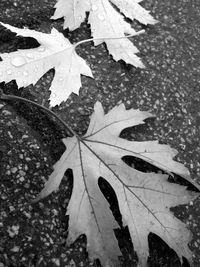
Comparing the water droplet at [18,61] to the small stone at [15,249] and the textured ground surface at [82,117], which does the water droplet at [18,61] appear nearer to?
the textured ground surface at [82,117]

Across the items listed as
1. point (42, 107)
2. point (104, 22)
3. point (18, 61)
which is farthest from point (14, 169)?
point (104, 22)

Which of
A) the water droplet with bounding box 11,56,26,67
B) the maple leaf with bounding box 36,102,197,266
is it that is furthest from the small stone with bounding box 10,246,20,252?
the water droplet with bounding box 11,56,26,67

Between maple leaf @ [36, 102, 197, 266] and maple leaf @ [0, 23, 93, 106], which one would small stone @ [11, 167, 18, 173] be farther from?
maple leaf @ [0, 23, 93, 106]

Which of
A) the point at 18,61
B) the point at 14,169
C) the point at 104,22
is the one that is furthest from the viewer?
the point at 104,22

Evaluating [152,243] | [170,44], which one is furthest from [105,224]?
[170,44]

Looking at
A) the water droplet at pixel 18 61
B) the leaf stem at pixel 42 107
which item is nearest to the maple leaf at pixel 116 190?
the leaf stem at pixel 42 107

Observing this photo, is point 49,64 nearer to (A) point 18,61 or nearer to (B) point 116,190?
(A) point 18,61
